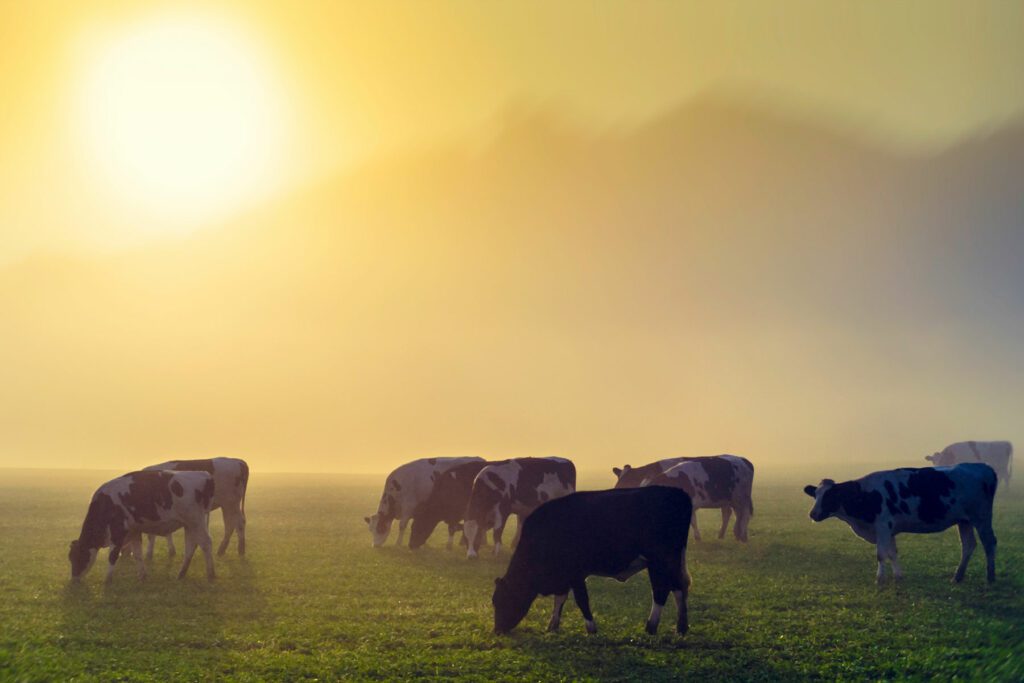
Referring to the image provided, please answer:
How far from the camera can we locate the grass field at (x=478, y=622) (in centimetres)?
1412

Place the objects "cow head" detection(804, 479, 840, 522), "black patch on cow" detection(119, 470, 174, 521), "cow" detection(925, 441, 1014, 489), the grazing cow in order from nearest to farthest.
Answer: "cow head" detection(804, 479, 840, 522) < "black patch on cow" detection(119, 470, 174, 521) < the grazing cow < "cow" detection(925, 441, 1014, 489)

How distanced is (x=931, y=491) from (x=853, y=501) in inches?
68.7

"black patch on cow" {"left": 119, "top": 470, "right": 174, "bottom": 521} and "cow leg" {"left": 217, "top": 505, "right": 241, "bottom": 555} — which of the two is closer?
"black patch on cow" {"left": 119, "top": 470, "right": 174, "bottom": 521}

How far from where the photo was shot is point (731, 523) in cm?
3822

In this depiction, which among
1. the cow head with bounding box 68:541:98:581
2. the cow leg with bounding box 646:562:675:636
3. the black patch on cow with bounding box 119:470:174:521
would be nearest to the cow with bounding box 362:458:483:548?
the black patch on cow with bounding box 119:470:174:521

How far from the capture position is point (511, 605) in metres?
16.2

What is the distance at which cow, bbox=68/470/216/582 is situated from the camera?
23.0m

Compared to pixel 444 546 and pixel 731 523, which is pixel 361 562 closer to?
pixel 444 546

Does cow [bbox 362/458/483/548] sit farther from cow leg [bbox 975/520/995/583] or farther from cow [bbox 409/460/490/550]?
cow leg [bbox 975/520/995/583]

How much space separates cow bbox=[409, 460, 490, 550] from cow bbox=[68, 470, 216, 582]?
8.85 metres

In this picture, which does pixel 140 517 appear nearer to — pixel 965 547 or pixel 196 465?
pixel 196 465

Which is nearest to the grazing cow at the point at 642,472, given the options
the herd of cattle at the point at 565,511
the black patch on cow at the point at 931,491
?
the herd of cattle at the point at 565,511

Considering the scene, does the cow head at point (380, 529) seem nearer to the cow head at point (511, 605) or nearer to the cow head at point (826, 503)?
the cow head at point (826, 503)

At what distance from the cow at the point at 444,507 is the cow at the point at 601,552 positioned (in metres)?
14.3
